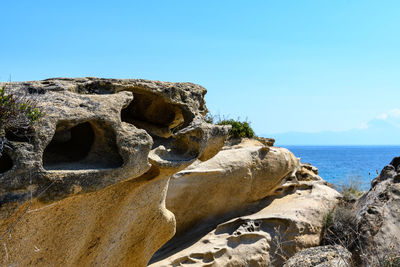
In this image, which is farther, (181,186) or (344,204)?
(344,204)

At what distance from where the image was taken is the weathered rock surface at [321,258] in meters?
5.58

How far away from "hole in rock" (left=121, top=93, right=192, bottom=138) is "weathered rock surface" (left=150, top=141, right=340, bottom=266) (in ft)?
9.14

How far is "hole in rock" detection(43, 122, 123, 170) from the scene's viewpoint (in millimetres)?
3895

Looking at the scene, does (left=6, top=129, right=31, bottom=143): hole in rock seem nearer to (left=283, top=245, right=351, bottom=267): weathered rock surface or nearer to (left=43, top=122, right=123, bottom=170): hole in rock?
(left=43, top=122, right=123, bottom=170): hole in rock

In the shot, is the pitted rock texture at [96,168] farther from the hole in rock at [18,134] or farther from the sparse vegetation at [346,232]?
the sparse vegetation at [346,232]

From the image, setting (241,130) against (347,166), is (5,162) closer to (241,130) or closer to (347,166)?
(241,130)

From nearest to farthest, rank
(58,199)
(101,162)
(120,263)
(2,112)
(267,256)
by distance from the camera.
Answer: (2,112) < (58,199) < (101,162) < (120,263) < (267,256)

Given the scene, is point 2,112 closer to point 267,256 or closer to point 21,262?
point 21,262

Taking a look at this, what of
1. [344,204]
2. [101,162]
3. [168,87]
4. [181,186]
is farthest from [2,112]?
[344,204]

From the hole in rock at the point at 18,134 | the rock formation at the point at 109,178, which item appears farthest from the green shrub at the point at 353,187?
the hole in rock at the point at 18,134

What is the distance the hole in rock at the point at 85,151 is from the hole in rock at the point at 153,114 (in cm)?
95

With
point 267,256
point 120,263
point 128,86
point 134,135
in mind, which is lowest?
point 267,256

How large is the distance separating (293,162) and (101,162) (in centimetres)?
659

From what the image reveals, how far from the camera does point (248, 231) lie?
26.3 ft
